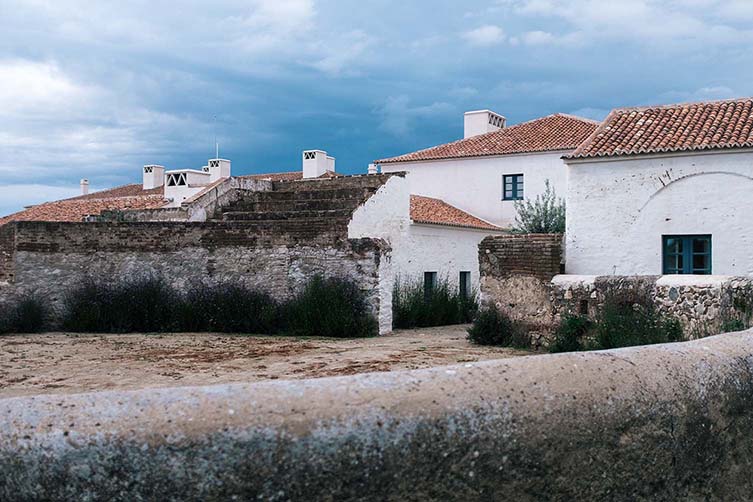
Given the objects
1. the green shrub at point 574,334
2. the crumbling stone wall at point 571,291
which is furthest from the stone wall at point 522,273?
the green shrub at point 574,334

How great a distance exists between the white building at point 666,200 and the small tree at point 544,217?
6.47 meters

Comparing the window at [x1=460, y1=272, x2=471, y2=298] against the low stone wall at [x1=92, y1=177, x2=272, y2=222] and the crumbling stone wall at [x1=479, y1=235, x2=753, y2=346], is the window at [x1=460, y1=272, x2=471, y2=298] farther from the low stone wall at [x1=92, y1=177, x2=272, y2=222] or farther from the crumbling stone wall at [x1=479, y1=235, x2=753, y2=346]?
the crumbling stone wall at [x1=479, y1=235, x2=753, y2=346]

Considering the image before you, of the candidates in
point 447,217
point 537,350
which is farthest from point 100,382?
point 447,217

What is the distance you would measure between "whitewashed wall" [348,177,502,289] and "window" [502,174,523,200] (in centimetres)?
290

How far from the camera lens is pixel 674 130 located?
14.5 metres

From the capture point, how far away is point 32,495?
6.13ft

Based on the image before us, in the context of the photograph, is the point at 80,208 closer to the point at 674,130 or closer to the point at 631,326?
the point at 674,130

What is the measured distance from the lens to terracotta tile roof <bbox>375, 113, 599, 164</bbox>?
24.3m

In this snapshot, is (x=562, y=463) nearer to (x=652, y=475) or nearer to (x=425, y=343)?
(x=652, y=475)

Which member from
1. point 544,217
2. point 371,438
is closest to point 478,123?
point 544,217

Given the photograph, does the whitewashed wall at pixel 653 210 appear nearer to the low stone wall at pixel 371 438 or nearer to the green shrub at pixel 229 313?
the green shrub at pixel 229 313

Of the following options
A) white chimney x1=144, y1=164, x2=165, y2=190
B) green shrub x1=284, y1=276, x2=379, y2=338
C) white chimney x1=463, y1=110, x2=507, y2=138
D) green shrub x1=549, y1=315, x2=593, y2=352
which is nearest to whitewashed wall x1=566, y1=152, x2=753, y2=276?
green shrub x1=549, y1=315, x2=593, y2=352

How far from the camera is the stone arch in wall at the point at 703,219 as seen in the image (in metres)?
13.1

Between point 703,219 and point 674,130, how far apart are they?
2062mm
